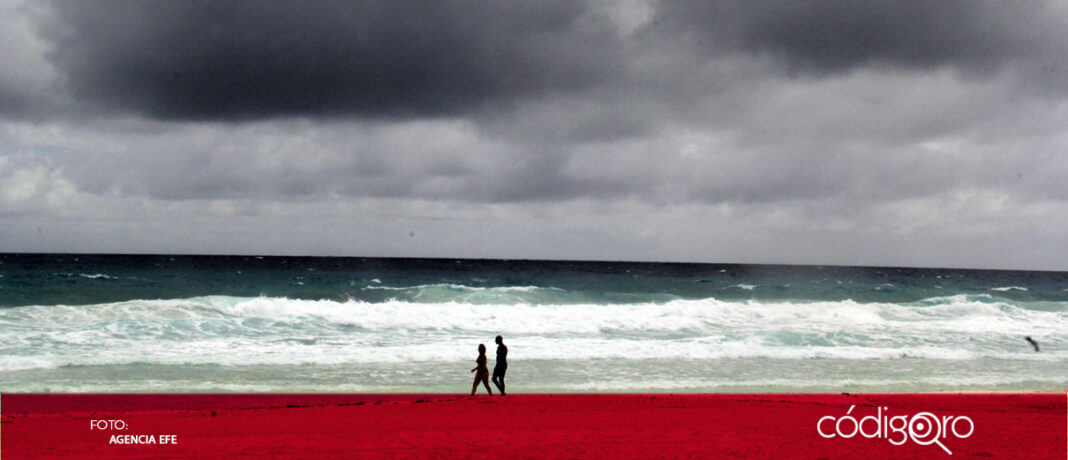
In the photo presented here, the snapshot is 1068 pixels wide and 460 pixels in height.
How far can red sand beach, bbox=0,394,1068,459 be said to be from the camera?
9320 mm

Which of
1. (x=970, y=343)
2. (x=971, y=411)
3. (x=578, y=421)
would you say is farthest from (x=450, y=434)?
(x=970, y=343)

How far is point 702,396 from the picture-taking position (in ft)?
46.5

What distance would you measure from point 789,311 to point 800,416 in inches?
1076

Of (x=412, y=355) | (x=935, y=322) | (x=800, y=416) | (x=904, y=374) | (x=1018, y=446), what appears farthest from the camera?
(x=935, y=322)

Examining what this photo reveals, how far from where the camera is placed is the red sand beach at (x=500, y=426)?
9.32 metres

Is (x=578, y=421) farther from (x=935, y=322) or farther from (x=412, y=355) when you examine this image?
(x=935, y=322)
